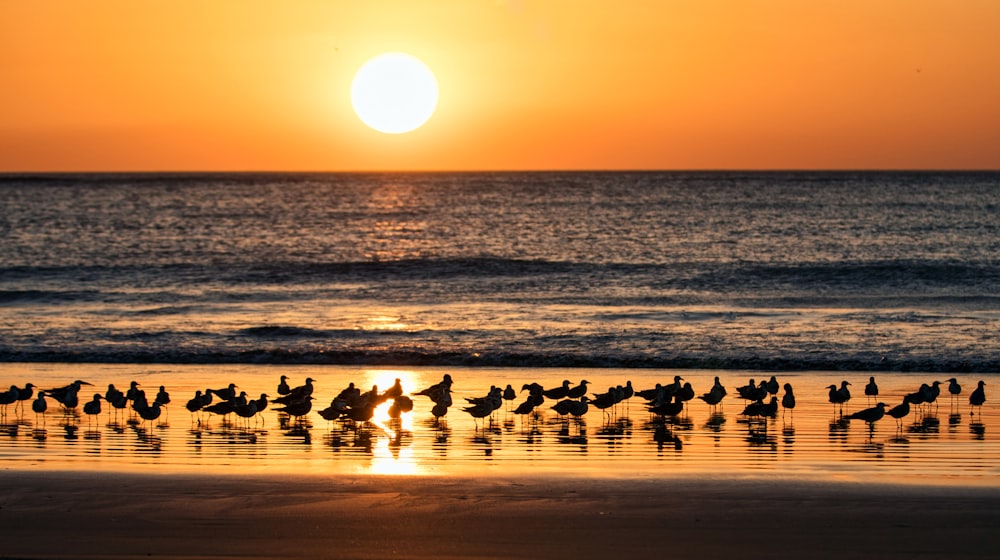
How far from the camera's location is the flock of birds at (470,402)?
1470 centimetres

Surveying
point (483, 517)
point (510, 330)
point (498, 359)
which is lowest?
point (483, 517)

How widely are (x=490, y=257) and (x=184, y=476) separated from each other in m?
37.8

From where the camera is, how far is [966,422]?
1476 centimetres

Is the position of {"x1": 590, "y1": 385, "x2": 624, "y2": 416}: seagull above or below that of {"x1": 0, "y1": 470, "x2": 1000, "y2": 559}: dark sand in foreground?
above

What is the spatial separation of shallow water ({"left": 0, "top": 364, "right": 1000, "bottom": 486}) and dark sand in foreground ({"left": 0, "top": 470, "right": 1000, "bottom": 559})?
659 millimetres

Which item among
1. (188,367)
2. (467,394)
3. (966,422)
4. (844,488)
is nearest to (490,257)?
(188,367)

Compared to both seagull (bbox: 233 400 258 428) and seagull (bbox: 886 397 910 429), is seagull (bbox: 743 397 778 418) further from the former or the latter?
seagull (bbox: 233 400 258 428)

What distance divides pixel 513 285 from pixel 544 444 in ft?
81.1

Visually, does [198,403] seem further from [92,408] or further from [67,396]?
[67,396]

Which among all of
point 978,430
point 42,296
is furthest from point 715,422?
point 42,296

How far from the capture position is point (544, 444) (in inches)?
529

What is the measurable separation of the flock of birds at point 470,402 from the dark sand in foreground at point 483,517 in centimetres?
342

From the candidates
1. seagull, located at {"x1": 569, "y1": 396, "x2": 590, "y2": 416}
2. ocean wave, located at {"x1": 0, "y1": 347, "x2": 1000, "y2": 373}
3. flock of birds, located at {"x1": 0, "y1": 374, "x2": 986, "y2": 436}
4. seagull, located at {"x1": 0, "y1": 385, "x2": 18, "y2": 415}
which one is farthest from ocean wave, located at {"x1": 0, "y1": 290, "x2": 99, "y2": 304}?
seagull, located at {"x1": 569, "y1": 396, "x2": 590, "y2": 416}

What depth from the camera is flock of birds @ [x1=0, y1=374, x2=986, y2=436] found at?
579 inches
